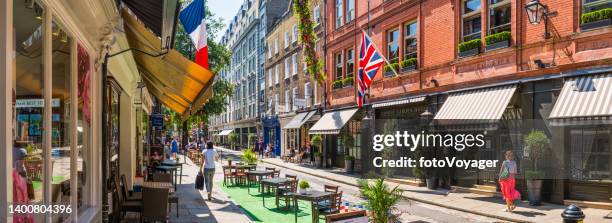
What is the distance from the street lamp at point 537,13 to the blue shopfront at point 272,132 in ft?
99.7

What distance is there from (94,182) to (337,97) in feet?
71.6

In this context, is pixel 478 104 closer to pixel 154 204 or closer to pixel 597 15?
pixel 597 15

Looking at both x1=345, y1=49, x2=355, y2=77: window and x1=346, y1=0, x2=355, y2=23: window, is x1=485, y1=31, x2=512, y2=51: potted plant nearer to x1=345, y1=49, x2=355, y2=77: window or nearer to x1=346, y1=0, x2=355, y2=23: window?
x1=345, y1=49, x2=355, y2=77: window

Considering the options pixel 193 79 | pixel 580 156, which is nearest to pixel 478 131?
pixel 580 156

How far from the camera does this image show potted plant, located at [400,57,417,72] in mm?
19594

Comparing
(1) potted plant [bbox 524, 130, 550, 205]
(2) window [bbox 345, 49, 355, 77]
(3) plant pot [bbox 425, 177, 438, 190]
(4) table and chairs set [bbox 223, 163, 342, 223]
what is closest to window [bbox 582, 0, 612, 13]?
(1) potted plant [bbox 524, 130, 550, 205]

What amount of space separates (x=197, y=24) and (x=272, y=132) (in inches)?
1454

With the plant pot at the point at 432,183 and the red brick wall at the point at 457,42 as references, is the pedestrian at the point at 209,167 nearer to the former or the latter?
the plant pot at the point at 432,183

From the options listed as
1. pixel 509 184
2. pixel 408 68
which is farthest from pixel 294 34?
pixel 509 184

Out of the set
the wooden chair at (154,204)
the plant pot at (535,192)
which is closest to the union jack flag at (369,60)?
the plant pot at (535,192)

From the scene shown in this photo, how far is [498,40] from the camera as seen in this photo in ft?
49.6

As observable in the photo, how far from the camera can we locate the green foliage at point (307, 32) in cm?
2481

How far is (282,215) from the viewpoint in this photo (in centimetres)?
1158

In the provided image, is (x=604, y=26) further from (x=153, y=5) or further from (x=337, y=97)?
(x=337, y=97)
